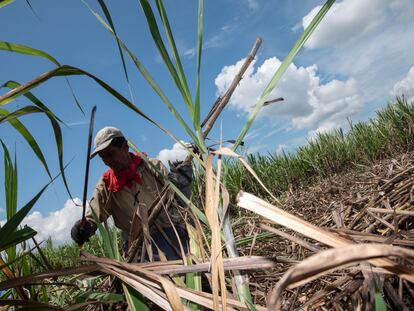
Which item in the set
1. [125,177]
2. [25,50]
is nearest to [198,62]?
[25,50]

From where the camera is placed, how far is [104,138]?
2623mm

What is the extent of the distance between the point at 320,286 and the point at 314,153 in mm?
7620

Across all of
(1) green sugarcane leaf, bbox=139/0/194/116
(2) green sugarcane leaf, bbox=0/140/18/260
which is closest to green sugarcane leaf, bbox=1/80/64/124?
(2) green sugarcane leaf, bbox=0/140/18/260

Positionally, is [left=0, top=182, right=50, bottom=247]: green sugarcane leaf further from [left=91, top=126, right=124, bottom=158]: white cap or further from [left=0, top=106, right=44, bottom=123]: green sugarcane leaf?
[left=91, top=126, right=124, bottom=158]: white cap

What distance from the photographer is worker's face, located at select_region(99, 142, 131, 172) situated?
2.60 meters

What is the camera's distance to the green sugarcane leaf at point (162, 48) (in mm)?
676

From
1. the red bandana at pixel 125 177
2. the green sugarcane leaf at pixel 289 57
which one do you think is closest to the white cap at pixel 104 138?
the red bandana at pixel 125 177

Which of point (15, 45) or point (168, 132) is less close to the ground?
point (15, 45)

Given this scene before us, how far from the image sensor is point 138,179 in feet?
8.58

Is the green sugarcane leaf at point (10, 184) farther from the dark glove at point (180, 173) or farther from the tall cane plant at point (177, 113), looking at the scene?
the dark glove at point (180, 173)

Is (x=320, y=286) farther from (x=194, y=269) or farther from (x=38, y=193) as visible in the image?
(x=38, y=193)

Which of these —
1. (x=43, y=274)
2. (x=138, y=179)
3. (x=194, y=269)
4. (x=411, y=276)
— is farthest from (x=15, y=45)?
(x=138, y=179)

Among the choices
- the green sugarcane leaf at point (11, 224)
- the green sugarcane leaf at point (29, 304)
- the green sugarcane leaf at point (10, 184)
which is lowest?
the green sugarcane leaf at point (29, 304)

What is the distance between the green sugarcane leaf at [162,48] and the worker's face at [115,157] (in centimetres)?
195
